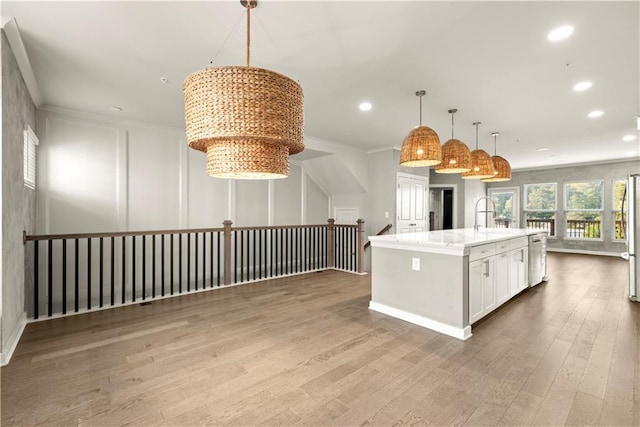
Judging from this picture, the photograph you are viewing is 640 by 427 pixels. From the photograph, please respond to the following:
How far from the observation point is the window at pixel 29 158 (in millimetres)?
3271

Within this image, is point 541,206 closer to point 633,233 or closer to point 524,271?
point 633,233

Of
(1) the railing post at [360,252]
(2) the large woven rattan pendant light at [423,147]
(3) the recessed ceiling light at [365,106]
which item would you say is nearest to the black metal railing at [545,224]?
(1) the railing post at [360,252]

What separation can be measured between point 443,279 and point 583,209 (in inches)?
332

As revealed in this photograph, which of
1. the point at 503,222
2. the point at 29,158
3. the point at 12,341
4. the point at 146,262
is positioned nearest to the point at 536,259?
the point at 503,222

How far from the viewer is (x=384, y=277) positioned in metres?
3.64

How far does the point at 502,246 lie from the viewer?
12.3 feet

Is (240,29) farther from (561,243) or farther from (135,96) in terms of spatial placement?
(561,243)

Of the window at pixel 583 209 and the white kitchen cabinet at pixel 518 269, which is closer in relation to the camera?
the white kitchen cabinet at pixel 518 269

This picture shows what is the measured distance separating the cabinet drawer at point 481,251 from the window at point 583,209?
7.55 meters

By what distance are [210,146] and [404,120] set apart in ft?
12.6

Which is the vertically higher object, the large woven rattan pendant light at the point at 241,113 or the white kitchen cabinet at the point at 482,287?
the large woven rattan pendant light at the point at 241,113

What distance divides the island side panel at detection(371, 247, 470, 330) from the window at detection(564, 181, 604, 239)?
330 inches

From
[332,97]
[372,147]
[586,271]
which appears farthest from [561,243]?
[332,97]

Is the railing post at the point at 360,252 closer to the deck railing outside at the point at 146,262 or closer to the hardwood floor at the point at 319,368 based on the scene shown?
the deck railing outside at the point at 146,262
